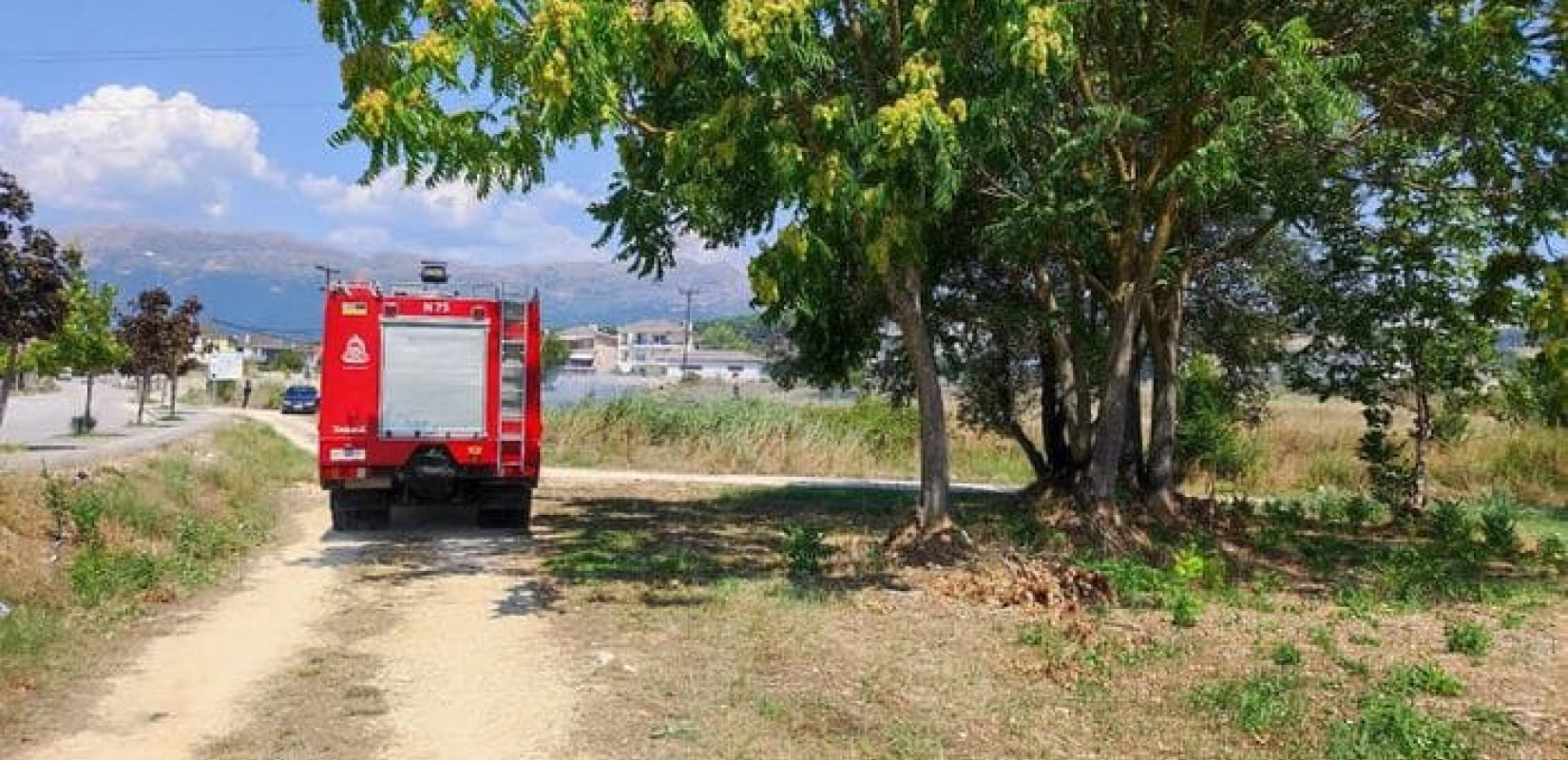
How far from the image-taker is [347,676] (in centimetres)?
808

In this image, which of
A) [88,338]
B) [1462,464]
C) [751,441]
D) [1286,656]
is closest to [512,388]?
[1286,656]

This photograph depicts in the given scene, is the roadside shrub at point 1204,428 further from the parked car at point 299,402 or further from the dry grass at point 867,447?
the parked car at point 299,402

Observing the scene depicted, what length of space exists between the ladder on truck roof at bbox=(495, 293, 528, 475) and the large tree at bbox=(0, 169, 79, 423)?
9644 millimetres

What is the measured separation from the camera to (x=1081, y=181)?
1188 centimetres

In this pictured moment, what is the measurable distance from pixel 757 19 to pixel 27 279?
56.1 feet

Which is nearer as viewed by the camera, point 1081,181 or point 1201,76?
point 1201,76

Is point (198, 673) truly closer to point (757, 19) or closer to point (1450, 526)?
point (757, 19)

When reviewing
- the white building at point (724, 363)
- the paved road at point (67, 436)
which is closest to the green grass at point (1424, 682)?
the paved road at point (67, 436)

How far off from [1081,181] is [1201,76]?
1.95 m

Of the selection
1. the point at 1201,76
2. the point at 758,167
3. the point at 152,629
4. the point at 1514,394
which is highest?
the point at 1201,76

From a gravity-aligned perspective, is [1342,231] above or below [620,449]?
above

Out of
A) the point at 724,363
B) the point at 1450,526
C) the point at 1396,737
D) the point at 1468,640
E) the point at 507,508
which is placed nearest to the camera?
the point at 1396,737

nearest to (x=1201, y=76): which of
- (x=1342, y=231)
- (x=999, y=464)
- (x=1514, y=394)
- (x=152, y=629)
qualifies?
(x=1342, y=231)

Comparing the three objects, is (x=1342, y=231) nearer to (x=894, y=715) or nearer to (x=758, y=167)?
(x=758, y=167)
